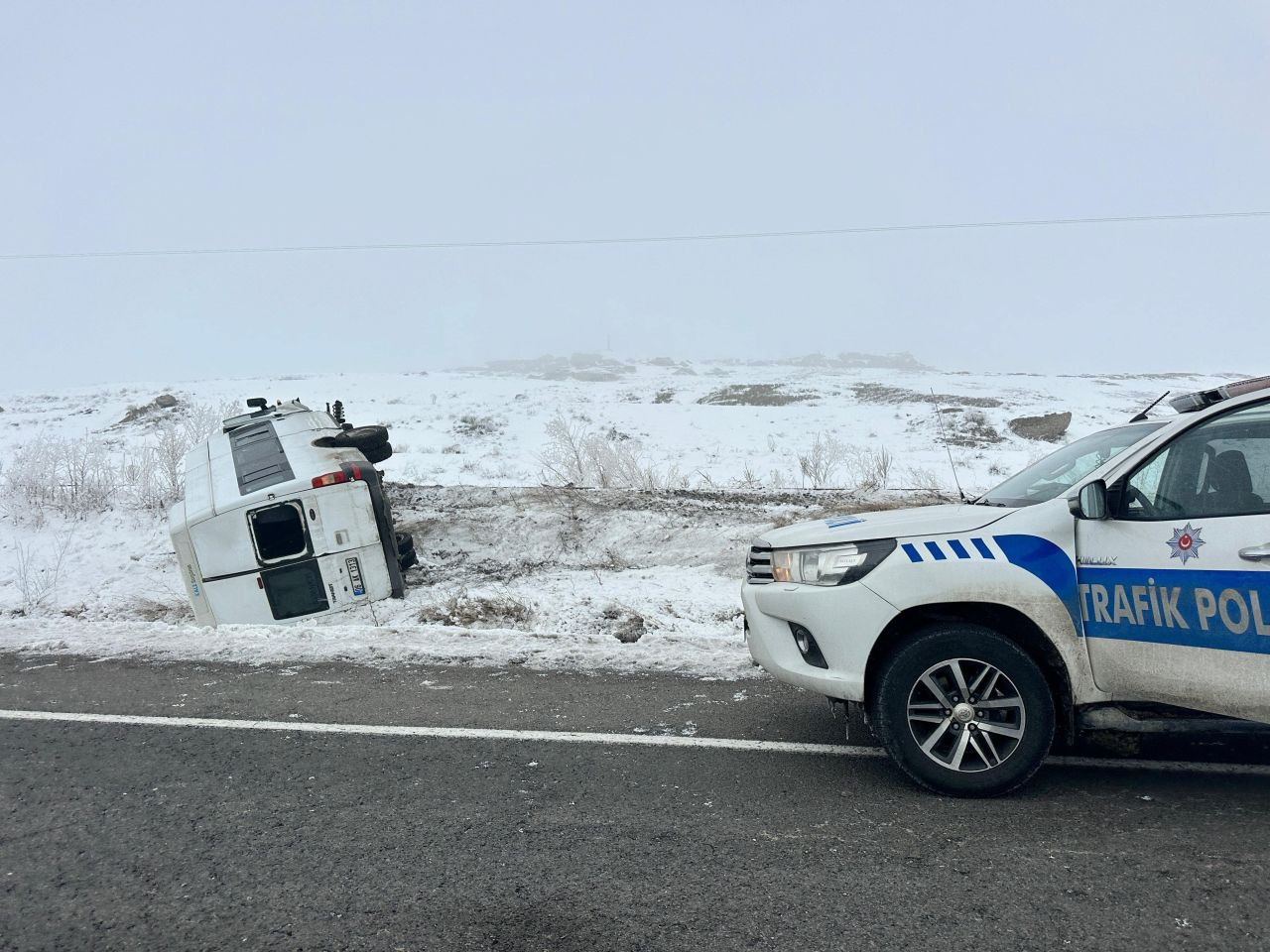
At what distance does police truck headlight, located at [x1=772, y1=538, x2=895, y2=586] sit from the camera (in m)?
4.07

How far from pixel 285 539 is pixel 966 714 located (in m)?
7.37

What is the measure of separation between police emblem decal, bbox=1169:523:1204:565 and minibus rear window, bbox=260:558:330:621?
797 cm

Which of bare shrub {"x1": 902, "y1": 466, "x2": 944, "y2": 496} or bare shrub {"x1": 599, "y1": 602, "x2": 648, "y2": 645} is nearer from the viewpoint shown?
bare shrub {"x1": 599, "y1": 602, "x2": 648, "y2": 645}

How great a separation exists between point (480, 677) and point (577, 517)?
254 inches

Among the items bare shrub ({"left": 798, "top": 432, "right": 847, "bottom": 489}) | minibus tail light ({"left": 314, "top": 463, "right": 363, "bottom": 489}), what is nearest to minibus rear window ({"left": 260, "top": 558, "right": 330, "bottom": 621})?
minibus tail light ({"left": 314, "top": 463, "right": 363, "bottom": 489})

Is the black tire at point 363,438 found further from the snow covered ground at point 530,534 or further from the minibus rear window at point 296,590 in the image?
the snow covered ground at point 530,534

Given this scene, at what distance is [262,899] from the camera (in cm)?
322

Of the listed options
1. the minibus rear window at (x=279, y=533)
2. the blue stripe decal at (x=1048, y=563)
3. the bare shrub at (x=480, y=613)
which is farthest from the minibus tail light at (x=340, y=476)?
the blue stripe decal at (x=1048, y=563)

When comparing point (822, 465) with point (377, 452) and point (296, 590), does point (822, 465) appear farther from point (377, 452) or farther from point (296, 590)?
point (296, 590)

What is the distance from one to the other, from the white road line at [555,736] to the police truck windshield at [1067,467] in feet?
4.52

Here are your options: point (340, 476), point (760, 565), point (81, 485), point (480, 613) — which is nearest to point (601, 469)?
point (480, 613)

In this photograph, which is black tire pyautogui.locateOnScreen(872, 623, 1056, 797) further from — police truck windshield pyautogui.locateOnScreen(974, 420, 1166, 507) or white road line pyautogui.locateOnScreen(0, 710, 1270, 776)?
police truck windshield pyautogui.locateOnScreen(974, 420, 1166, 507)

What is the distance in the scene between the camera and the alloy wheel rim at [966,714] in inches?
153

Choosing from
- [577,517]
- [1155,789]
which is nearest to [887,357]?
[577,517]
